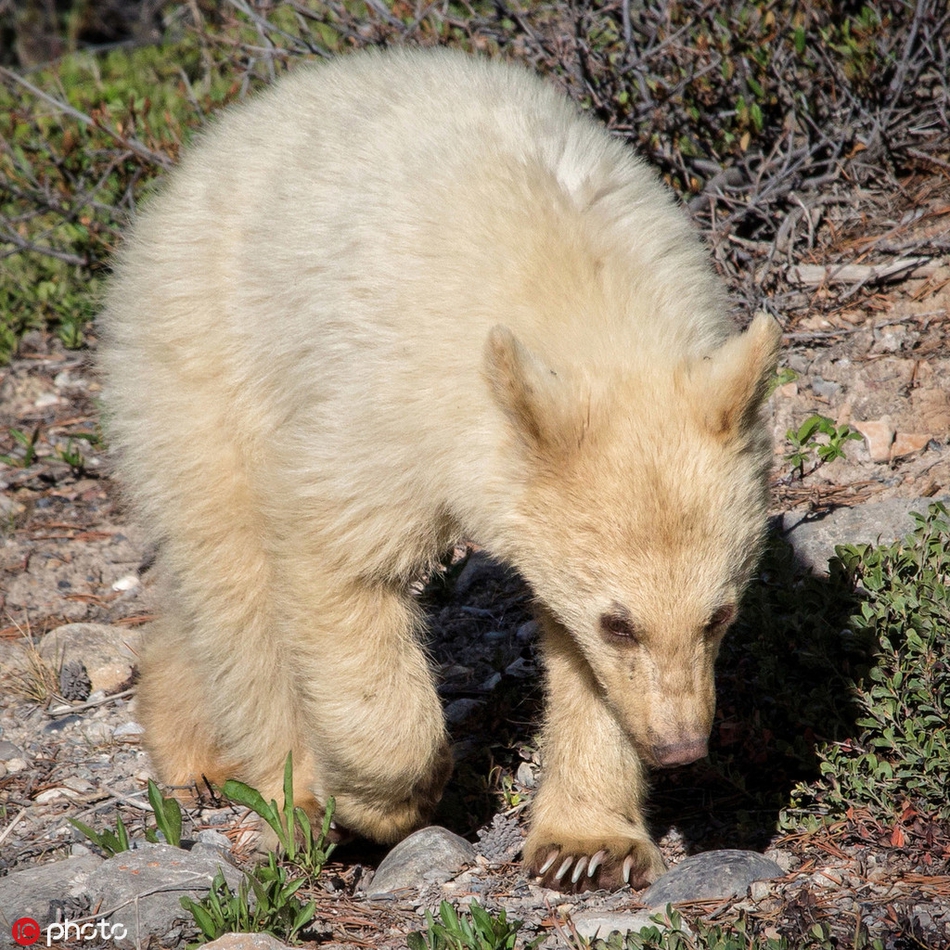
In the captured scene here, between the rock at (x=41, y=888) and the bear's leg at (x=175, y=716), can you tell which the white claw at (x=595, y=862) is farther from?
the bear's leg at (x=175, y=716)

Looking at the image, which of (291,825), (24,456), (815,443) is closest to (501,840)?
(291,825)

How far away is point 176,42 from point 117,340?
7.31 meters

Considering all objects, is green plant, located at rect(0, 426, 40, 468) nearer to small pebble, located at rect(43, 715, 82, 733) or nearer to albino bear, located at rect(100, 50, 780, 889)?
small pebble, located at rect(43, 715, 82, 733)

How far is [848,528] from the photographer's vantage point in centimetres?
480

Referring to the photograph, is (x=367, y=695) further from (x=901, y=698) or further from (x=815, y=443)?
(x=815, y=443)

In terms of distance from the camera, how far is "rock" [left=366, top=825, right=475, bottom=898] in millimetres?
3654

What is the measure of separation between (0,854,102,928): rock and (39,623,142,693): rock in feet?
4.97

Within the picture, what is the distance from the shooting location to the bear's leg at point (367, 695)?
11.6ft

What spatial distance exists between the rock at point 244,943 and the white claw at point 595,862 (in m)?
1.03

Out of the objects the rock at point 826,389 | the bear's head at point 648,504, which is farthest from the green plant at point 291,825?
the rock at point 826,389

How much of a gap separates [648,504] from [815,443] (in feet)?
8.79

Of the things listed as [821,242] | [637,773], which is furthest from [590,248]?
[821,242]

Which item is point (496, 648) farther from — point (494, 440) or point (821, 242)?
point (821, 242)

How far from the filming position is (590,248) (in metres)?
3.23
